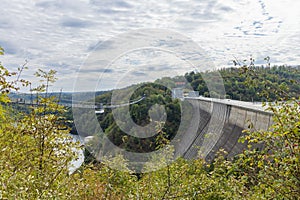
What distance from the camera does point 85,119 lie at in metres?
5.24

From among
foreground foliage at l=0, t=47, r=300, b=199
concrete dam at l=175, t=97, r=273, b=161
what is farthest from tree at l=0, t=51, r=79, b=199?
concrete dam at l=175, t=97, r=273, b=161

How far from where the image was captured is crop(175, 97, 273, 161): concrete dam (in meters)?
10.3

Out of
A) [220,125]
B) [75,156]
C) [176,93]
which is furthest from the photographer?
[220,125]

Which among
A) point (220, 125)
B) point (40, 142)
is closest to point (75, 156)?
point (40, 142)

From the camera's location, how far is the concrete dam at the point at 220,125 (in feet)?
33.9

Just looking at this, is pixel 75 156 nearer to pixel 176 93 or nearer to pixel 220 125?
pixel 176 93

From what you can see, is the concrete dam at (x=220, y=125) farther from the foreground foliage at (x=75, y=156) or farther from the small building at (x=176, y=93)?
the foreground foliage at (x=75, y=156)

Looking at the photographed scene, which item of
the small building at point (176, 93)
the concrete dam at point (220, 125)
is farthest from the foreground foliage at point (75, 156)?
the small building at point (176, 93)

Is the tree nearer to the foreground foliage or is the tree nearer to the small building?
the foreground foliage

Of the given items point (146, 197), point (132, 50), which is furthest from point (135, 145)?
point (146, 197)

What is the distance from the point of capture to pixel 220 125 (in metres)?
14.5

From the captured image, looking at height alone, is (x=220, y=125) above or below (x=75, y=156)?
below

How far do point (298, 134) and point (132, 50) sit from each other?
406cm

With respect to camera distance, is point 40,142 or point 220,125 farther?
point 220,125
